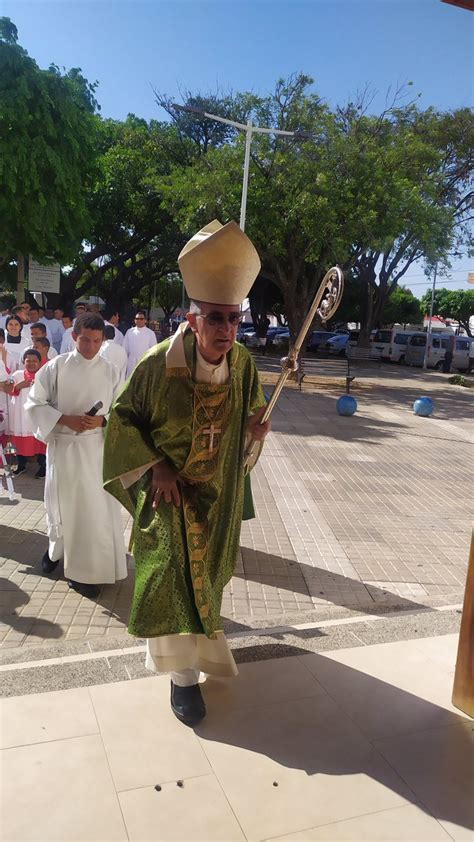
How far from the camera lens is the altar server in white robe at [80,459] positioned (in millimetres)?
4336

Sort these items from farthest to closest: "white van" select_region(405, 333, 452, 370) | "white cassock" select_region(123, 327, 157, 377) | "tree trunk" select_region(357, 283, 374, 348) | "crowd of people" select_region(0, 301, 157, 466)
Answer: "tree trunk" select_region(357, 283, 374, 348) < "white van" select_region(405, 333, 452, 370) < "white cassock" select_region(123, 327, 157, 377) < "crowd of people" select_region(0, 301, 157, 466)

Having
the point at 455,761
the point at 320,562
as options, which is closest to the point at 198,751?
the point at 455,761

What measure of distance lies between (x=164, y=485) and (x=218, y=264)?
0.96 m

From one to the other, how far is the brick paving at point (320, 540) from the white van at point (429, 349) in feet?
66.2

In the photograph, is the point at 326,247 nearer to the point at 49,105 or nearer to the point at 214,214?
the point at 214,214

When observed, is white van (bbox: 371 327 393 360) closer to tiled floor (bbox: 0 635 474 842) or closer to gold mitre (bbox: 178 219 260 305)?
tiled floor (bbox: 0 635 474 842)

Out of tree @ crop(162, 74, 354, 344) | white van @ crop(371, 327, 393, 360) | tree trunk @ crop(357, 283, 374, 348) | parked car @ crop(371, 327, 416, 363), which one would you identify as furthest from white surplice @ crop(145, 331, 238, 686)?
parked car @ crop(371, 327, 416, 363)

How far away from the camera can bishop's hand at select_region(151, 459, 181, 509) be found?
2857 mm

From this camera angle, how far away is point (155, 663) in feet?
9.86

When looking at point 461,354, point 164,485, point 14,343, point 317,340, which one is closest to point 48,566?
point 164,485

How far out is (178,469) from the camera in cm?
295

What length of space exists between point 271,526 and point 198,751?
3.45m

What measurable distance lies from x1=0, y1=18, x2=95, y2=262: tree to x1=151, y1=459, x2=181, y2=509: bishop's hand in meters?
12.1

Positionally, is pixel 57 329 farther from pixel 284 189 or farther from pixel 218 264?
pixel 218 264
